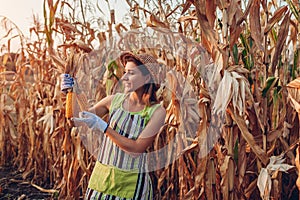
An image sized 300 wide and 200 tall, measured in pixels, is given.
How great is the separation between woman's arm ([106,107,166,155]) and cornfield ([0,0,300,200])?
0.14m

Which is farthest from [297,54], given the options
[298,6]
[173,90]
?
[173,90]

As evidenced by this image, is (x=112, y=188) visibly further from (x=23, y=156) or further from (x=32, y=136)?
(x=23, y=156)

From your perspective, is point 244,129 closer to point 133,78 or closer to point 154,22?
point 133,78

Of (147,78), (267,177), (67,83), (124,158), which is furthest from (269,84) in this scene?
(67,83)

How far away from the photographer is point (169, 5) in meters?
2.17

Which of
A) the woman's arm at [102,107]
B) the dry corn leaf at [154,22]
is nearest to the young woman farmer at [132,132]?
the woman's arm at [102,107]

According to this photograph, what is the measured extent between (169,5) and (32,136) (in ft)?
4.76

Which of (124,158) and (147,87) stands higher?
(147,87)

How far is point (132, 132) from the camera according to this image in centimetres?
140

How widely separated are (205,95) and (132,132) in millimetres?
313

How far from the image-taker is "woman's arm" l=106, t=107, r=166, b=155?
4.25ft

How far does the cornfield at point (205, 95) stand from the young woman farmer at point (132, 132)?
0.49ft

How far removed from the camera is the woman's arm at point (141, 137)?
1.29 m

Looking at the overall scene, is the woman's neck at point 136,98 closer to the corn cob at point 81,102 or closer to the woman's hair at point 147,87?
the woman's hair at point 147,87
